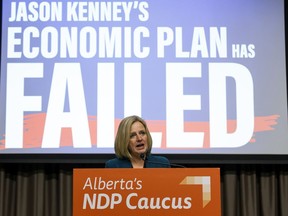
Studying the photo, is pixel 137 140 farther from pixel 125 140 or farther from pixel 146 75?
pixel 146 75

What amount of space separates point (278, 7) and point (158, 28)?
949mm

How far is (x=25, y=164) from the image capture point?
409 centimetres

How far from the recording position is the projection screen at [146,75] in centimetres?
391

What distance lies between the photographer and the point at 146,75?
3.98 metres

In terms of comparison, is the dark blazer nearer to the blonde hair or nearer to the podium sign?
the blonde hair

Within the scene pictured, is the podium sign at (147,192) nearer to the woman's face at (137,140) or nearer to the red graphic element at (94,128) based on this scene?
the woman's face at (137,140)

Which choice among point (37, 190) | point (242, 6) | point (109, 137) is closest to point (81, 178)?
point (109, 137)

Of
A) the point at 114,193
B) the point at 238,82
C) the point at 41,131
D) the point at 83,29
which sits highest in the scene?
the point at 83,29

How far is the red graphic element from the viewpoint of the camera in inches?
153

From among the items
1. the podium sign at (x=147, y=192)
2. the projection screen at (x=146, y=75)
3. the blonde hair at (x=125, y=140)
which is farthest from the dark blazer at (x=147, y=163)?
the projection screen at (x=146, y=75)

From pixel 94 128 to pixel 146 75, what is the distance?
551 millimetres

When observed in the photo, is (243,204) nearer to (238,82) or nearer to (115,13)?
(238,82)

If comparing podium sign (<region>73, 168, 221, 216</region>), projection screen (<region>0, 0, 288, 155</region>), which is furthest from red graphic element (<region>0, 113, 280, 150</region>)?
podium sign (<region>73, 168, 221, 216</region>)

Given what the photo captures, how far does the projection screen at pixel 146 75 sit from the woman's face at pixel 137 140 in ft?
4.00
